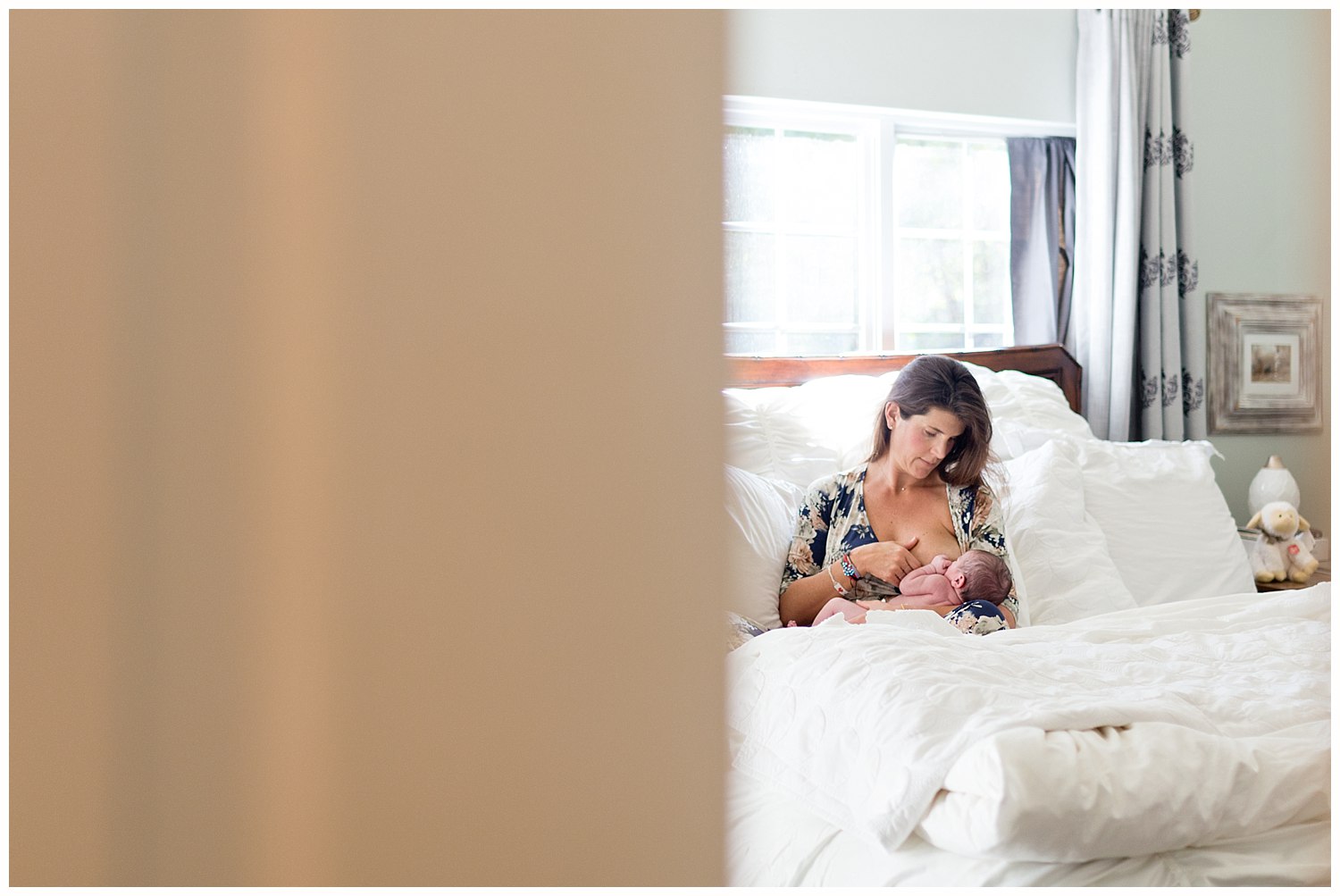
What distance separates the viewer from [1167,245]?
292 cm

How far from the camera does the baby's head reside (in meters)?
1.67

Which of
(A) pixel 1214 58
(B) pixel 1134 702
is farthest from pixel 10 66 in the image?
(A) pixel 1214 58

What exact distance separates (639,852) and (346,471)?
17cm

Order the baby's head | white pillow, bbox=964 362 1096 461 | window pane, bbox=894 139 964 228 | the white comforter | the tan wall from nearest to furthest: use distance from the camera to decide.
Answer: the tan wall < the white comforter < the baby's head < white pillow, bbox=964 362 1096 461 < window pane, bbox=894 139 964 228

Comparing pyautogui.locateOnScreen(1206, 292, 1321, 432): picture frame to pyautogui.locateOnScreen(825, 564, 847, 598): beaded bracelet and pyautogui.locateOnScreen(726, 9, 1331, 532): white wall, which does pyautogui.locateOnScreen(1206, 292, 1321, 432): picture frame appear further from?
pyautogui.locateOnScreen(825, 564, 847, 598): beaded bracelet

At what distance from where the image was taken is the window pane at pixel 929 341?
9.46 ft

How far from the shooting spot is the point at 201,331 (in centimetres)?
33

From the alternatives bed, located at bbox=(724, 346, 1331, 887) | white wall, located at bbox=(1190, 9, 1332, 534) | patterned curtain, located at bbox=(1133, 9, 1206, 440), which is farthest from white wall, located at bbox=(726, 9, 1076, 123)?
bed, located at bbox=(724, 346, 1331, 887)

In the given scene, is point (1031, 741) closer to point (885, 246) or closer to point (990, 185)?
point (885, 246)

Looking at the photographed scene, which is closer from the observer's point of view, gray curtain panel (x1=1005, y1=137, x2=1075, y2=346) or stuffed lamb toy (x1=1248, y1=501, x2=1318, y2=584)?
stuffed lamb toy (x1=1248, y1=501, x2=1318, y2=584)

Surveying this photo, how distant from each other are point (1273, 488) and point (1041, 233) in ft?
3.26

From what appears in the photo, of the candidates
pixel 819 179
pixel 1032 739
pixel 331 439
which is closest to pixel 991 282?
pixel 819 179

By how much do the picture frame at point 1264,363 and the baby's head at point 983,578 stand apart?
1899mm

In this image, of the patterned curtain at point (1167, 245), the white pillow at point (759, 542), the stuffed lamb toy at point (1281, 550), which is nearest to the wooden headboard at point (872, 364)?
the patterned curtain at point (1167, 245)
